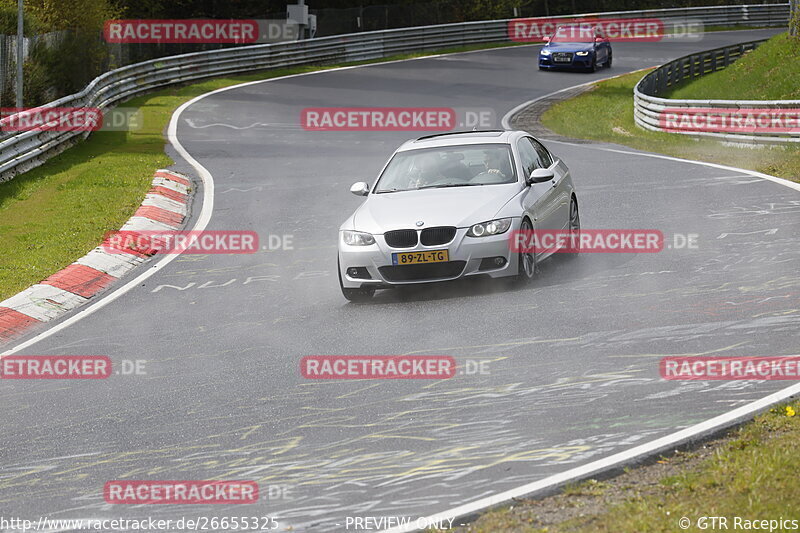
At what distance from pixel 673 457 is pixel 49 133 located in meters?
19.1

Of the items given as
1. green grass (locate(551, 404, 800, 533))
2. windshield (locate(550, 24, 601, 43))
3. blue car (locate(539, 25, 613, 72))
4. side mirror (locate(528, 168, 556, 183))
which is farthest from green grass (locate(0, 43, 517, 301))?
windshield (locate(550, 24, 601, 43))

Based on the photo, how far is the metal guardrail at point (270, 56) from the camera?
22.5m

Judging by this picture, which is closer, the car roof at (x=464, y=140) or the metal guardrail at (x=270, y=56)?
the car roof at (x=464, y=140)

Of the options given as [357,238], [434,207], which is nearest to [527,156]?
[434,207]

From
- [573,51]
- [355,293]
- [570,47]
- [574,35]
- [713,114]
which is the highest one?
[574,35]

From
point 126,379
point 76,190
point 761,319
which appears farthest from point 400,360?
point 76,190

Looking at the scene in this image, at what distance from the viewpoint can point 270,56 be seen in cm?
4209

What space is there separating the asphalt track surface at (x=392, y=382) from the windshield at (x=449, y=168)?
1.16 metres

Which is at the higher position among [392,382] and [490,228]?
[490,228]

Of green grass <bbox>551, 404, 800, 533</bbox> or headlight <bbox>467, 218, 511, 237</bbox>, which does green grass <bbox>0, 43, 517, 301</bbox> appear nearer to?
headlight <bbox>467, 218, 511, 237</bbox>

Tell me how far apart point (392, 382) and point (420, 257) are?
2.76 m

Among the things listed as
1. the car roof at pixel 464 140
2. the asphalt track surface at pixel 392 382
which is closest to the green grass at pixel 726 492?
the asphalt track surface at pixel 392 382

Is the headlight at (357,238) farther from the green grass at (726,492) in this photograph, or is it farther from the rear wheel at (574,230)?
the green grass at (726,492)

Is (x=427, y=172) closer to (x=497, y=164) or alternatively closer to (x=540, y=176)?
(x=497, y=164)
